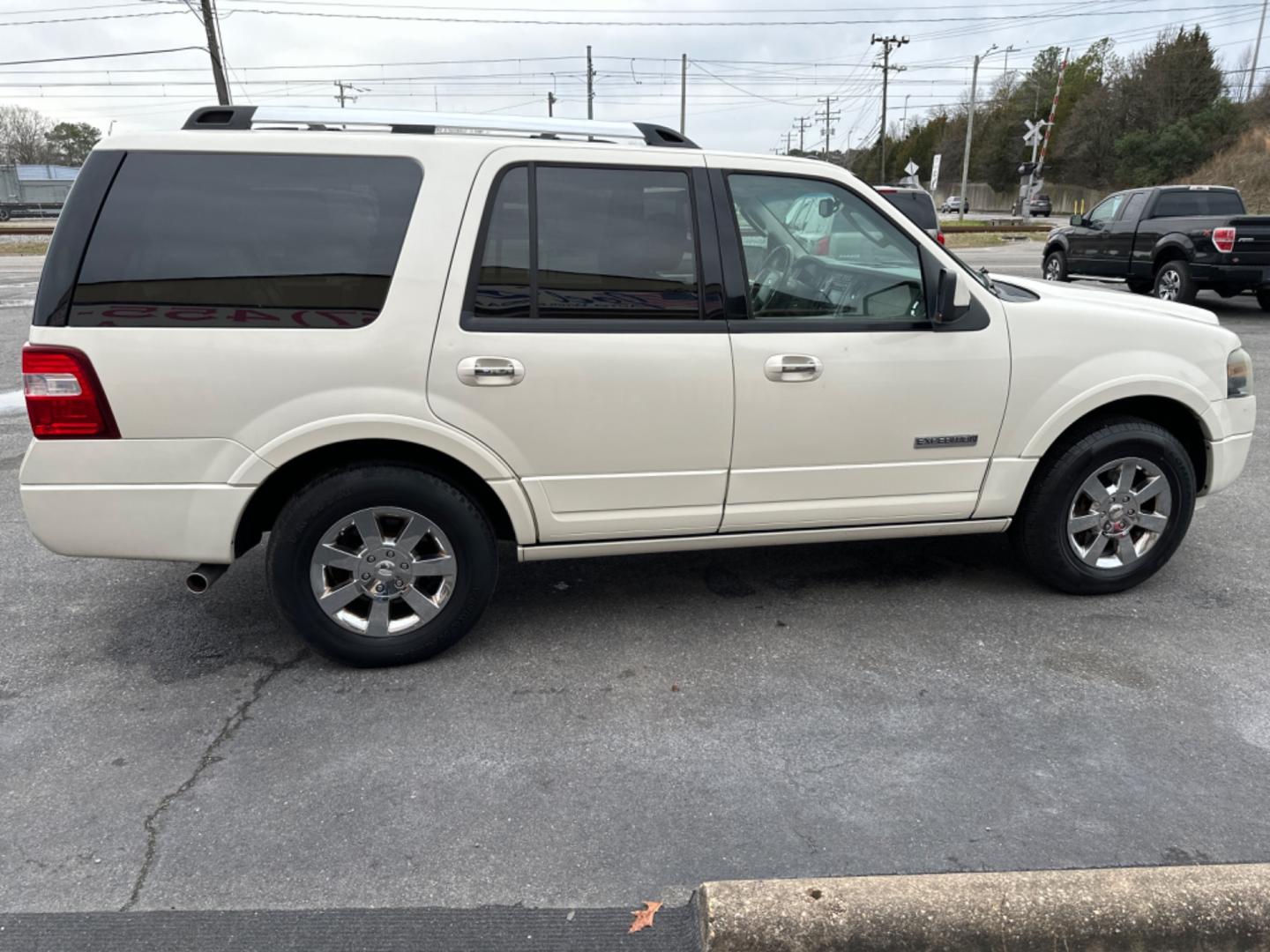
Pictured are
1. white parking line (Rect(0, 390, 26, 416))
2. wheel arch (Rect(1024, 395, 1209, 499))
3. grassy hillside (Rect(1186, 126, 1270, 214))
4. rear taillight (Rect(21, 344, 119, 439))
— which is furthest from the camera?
grassy hillside (Rect(1186, 126, 1270, 214))

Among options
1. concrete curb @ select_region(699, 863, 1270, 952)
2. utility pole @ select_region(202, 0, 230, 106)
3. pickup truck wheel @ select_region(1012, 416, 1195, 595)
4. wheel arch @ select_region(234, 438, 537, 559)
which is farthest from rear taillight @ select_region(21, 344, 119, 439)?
utility pole @ select_region(202, 0, 230, 106)

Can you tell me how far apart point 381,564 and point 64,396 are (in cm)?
118

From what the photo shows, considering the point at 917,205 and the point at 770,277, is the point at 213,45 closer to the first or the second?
the point at 917,205

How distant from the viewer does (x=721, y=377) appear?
11.4ft

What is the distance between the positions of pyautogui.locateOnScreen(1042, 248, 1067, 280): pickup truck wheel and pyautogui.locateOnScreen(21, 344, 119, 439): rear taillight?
623 inches

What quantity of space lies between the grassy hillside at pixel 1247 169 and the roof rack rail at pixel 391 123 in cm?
4126

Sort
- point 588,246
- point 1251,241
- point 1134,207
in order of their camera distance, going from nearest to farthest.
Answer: point 588,246, point 1251,241, point 1134,207

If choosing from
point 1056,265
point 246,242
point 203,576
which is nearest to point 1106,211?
point 1056,265

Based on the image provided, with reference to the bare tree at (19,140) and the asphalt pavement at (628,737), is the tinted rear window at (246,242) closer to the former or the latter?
the asphalt pavement at (628,737)

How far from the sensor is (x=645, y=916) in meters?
2.32

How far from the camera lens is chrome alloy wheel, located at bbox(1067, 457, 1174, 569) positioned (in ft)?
13.1

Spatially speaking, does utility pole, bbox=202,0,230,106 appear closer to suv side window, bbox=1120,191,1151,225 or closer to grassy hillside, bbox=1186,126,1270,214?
suv side window, bbox=1120,191,1151,225

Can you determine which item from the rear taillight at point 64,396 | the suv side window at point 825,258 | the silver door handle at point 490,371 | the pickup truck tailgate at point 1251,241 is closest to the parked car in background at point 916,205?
the pickup truck tailgate at point 1251,241

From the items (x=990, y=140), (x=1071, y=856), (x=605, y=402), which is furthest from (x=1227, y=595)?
(x=990, y=140)
